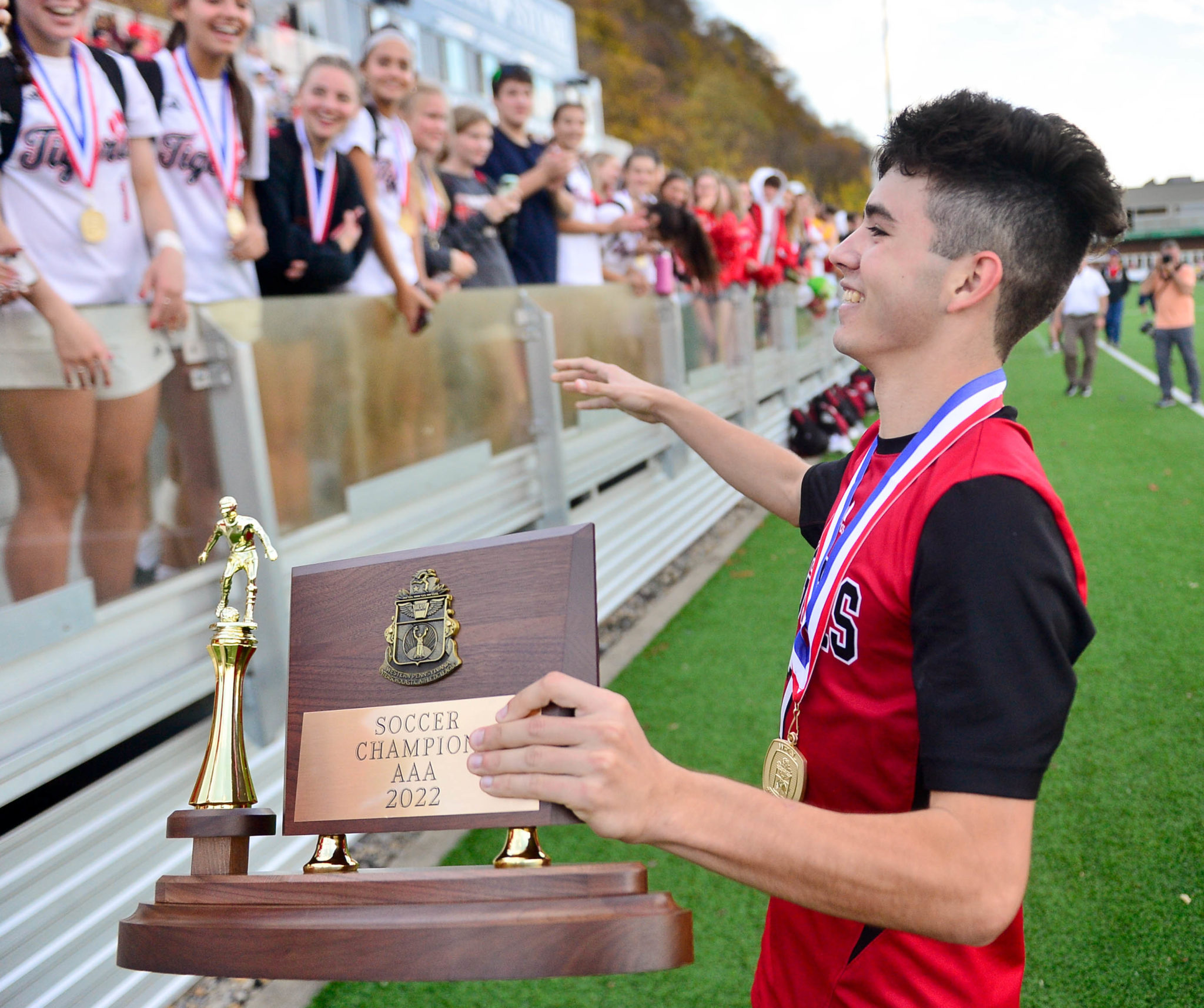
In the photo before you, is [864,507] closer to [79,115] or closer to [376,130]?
[79,115]

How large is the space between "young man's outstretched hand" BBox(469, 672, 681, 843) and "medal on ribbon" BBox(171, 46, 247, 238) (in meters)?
3.22

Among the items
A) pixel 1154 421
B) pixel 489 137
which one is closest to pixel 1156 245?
pixel 1154 421

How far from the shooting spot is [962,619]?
1.17m

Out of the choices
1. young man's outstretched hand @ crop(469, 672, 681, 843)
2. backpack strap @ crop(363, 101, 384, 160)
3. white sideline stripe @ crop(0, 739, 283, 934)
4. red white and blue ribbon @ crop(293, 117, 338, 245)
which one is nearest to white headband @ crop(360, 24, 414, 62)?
backpack strap @ crop(363, 101, 384, 160)

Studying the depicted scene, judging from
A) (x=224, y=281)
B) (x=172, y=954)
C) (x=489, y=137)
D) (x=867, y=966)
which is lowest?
(x=867, y=966)

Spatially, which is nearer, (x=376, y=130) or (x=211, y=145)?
(x=211, y=145)

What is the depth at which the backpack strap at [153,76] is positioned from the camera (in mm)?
3441

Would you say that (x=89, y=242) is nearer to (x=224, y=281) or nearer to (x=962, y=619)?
(x=224, y=281)

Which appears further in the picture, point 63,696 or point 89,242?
point 89,242

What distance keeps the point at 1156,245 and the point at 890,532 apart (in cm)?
8508

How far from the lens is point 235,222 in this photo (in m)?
3.76

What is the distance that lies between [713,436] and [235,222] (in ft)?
7.88

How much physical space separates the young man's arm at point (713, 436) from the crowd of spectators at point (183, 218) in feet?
4.44

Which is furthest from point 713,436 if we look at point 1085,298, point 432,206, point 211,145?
point 1085,298
